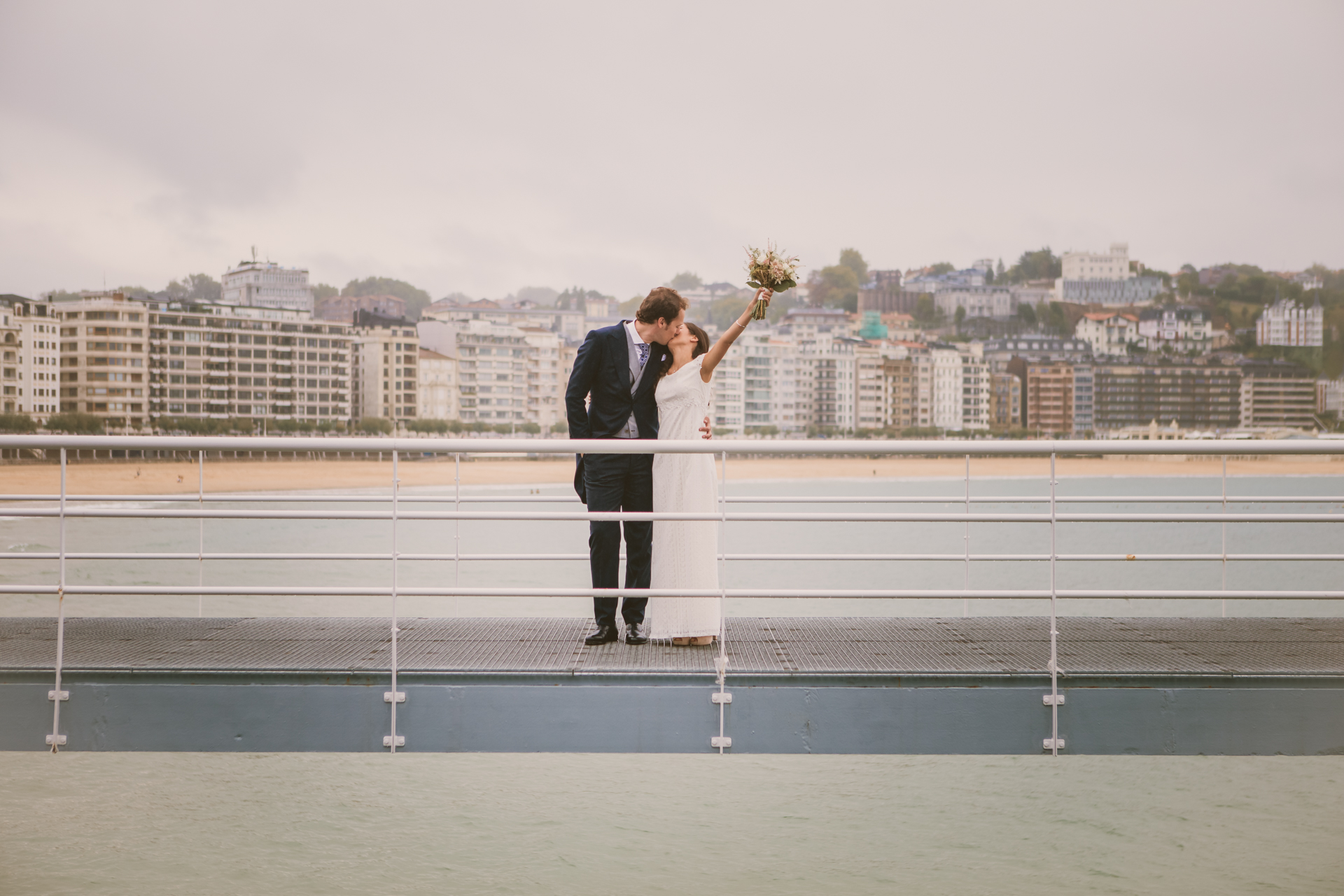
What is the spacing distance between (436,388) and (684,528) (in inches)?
5528

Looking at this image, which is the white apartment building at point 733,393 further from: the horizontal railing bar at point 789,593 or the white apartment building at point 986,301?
the horizontal railing bar at point 789,593

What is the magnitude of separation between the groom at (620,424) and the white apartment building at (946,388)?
145859 mm

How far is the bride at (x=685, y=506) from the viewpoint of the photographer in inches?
188

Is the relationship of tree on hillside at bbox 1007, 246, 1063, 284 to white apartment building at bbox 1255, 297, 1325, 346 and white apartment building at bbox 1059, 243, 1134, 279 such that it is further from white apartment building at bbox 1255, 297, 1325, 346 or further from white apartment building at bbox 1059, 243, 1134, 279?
white apartment building at bbox 1255, 297, 1325, 346

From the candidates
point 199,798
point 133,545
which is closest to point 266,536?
point 133,545

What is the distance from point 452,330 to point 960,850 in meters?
145

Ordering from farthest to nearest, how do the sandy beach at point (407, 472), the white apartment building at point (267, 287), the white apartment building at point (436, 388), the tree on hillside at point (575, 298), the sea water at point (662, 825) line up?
the tree on hillside at point (575, 298), the white apartment building at point (436, 388), the white apartment building at point (267, 287), the sandy beach at point (407, 472), the sea water at point (662, 825)

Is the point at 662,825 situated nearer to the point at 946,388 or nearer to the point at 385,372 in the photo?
the point at 385,372

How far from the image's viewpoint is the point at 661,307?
4.75 m

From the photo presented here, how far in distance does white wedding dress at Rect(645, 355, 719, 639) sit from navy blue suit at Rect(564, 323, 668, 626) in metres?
0.07

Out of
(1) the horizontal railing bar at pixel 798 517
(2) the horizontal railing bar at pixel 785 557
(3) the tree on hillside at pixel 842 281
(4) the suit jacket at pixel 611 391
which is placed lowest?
(2) the horizontal railing bar at pixel 785 557

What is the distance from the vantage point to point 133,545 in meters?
32.1

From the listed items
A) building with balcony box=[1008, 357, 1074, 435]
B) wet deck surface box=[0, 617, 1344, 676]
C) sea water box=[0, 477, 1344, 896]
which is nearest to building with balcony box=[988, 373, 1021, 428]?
building with balcony box=[1008, 357, 1074, 435]

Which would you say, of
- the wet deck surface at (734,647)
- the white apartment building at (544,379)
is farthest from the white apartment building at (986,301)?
the wet deck surface at (734,647)
